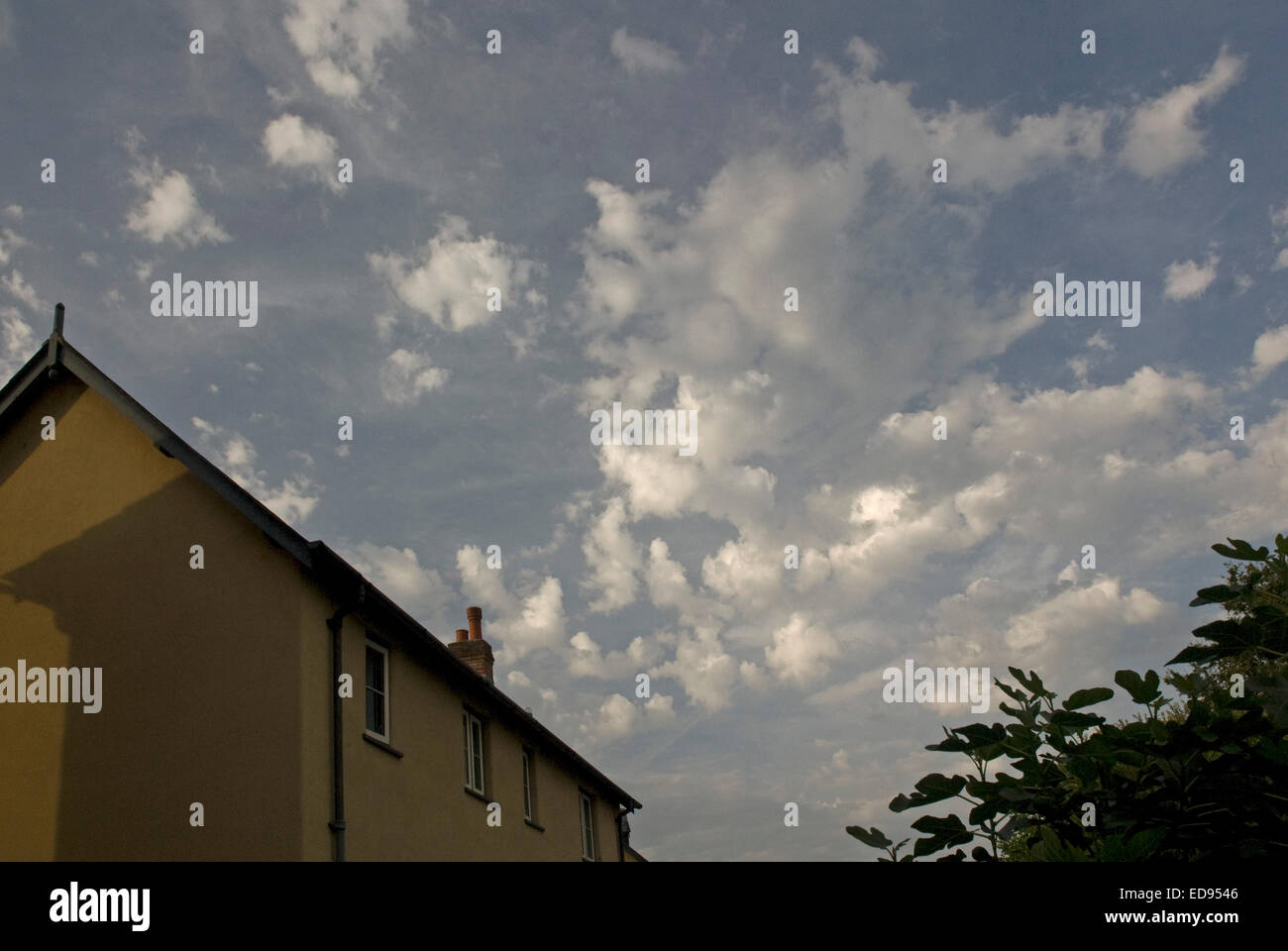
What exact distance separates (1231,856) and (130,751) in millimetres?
13856

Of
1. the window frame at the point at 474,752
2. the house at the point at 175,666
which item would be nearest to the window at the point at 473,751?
the window frame at the point at 474,752

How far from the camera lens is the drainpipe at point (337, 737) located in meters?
12.7

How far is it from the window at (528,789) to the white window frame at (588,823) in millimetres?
3848

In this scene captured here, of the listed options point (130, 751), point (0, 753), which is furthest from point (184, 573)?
point (0, 753)

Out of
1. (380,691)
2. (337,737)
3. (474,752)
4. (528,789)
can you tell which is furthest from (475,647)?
(337,737)

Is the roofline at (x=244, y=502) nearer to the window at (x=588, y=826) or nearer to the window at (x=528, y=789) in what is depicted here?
the window at (x=528, y=789)

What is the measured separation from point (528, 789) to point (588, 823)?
17.1ft

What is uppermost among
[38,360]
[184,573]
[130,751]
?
[38,360]

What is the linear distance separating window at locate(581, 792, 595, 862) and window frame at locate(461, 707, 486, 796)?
6817 mm

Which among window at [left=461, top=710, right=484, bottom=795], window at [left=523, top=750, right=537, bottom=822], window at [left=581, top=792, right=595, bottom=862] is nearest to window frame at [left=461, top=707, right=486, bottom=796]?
window at [left=461, top=710, right=484, bottom=795]

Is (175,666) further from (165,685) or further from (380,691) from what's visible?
(380,691)

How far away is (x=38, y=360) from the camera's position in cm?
1508
